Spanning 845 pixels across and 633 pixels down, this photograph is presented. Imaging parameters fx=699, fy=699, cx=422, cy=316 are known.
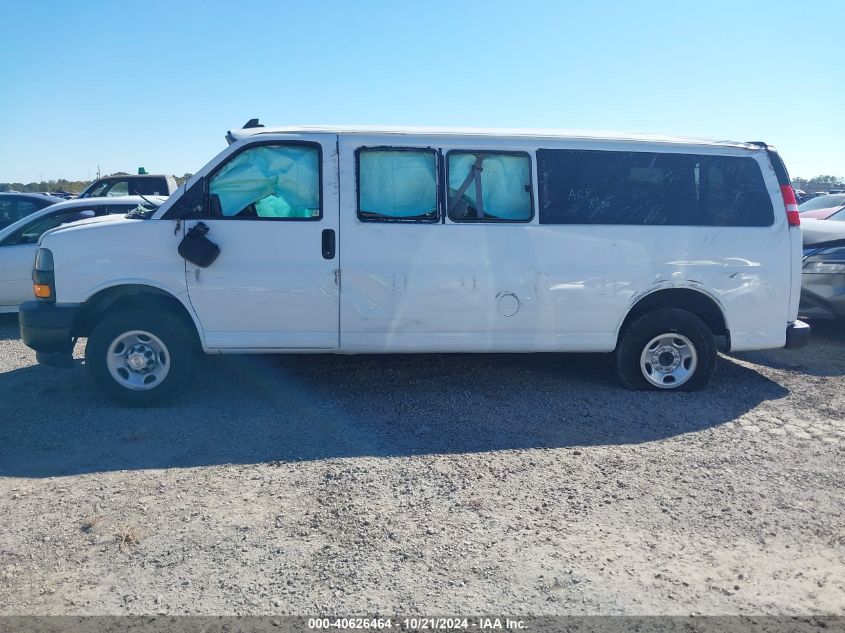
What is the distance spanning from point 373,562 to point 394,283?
8.57ft

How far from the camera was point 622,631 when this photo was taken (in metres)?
2.92

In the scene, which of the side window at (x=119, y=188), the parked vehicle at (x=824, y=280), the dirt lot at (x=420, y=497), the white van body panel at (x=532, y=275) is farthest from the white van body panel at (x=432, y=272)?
the side window at (x=119, y=188)

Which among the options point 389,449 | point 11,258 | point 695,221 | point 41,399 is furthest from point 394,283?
Answer: point 11,258

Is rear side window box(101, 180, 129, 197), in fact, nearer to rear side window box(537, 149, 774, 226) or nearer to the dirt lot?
the dirt lot

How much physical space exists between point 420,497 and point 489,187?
8.94 feet

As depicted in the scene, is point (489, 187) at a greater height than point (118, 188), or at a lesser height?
lesser

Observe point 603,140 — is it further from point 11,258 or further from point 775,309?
point 11,258

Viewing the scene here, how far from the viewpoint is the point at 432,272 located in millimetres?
5574

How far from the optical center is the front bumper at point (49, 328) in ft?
17.6

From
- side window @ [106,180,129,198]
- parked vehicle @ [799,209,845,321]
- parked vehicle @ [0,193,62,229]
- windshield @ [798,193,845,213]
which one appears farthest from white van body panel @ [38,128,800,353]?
windshield @ [798,193,845,213]

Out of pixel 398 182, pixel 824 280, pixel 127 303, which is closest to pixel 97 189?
pixel 127 303

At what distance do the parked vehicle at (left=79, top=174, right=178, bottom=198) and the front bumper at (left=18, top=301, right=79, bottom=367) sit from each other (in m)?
8.53

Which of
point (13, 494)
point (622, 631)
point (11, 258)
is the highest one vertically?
point (11, 258)

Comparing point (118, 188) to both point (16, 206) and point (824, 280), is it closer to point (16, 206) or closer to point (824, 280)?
point (16, 206)
